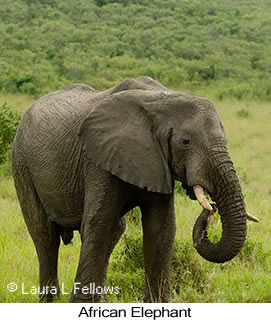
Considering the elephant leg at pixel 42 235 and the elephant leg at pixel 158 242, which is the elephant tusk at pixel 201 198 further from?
the elephant leg at pixel 42 235

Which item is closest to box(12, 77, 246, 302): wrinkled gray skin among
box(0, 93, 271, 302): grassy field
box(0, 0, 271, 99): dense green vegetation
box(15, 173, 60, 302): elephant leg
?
box(15, 173, 60, 302): elephant leg

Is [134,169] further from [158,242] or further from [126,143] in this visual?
[158,242]

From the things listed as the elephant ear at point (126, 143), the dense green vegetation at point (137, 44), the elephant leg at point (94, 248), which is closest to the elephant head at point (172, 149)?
the elephant ear at point (126, 143)

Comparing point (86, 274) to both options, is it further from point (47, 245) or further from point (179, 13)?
point (179, 13)

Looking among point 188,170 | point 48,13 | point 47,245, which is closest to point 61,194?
point 47,245

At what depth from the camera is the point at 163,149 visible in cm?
376

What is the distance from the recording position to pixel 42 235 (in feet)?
15.2

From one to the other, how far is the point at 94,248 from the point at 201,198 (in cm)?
72

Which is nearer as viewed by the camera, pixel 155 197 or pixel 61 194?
pixel 155 197

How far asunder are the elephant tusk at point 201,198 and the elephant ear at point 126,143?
0.72ft

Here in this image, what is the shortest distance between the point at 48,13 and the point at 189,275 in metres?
30.4

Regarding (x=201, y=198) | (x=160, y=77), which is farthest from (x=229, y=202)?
(x=160, y=77)

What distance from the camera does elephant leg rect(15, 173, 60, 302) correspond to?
462 cm

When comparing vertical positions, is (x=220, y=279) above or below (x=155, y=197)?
below
